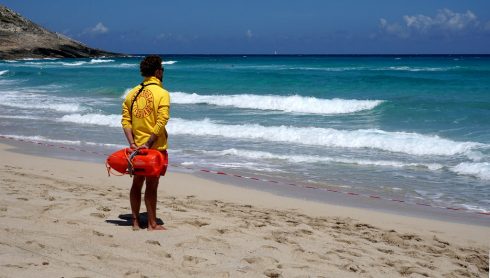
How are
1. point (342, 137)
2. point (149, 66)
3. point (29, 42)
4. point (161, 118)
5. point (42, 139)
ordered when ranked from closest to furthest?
1. point (161, 118)
2. point (149, 66)
3. point (42, 139)
4. point (342, 137)
5. point (29, 42)

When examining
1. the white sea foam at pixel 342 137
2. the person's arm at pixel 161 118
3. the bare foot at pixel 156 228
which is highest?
the person's arm at pixel 161 118

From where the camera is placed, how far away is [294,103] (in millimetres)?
21766

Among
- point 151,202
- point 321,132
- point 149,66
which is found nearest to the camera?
point 149,66

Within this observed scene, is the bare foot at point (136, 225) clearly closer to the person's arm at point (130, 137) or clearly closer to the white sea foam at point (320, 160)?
the person's arm at point (130, 137)

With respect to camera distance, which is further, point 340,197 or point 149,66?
point 340,197

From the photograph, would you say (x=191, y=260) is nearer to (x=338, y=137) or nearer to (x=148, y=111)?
(x=148, y=111)

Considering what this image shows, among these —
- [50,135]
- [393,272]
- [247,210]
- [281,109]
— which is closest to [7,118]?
[50,135]

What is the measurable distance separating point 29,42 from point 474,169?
253ft

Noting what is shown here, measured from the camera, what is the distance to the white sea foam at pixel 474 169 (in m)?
9.44

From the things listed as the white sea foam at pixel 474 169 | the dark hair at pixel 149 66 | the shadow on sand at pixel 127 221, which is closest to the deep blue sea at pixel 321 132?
the white sea foam at pixel 474 169

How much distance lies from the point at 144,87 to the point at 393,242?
270cm

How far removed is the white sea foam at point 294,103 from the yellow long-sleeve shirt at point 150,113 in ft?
51.5

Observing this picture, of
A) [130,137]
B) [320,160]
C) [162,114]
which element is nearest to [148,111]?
[162,114]

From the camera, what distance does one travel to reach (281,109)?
21.4 m
